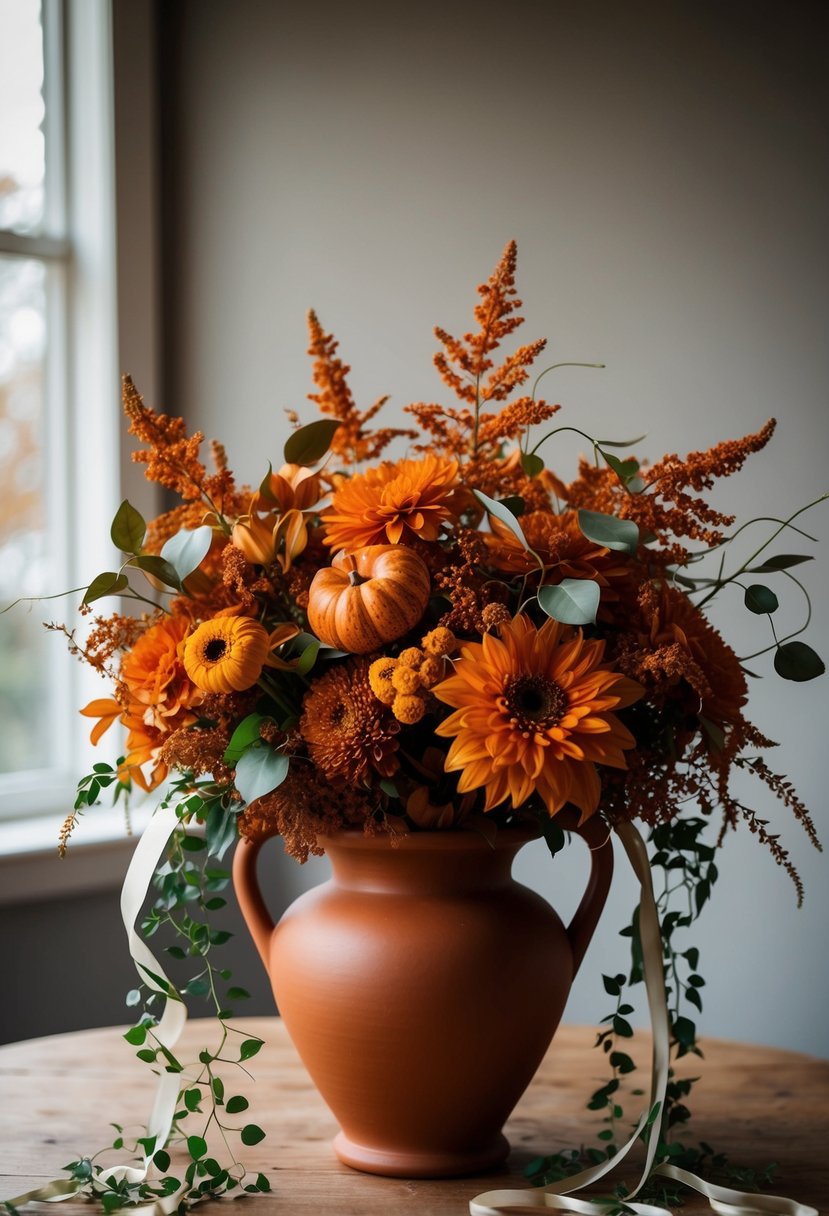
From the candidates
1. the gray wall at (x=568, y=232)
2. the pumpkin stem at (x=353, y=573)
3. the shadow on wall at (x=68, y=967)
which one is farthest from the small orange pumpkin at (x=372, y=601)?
the shadow on wall at (x=68, y=967)

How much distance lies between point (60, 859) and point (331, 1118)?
70 cm

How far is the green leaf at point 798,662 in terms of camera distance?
2.89 feet

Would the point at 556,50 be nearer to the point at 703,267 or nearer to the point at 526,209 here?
the point at 526,209

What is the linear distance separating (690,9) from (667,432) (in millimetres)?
547

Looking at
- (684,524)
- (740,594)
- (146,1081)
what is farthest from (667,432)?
(146,1081)

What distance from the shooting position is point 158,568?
2.78ft

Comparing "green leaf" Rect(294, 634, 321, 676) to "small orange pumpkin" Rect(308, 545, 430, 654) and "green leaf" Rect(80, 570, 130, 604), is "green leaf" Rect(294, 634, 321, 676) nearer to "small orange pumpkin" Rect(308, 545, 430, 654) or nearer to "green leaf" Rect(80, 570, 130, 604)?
"small orange pumpkin" Rect(308, 545, 430, 654)

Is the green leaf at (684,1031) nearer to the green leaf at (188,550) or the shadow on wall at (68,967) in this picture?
the green leaf at (188,550)

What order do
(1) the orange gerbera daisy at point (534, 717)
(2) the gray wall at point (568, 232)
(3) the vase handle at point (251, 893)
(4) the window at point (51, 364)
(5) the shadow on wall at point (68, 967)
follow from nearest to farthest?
(1) the orange gerbera daisy at point (534, 717)
(3) the vase handle at point (251, 893)
(2) the gray wall at point (568, 232)
(5) the shadow on wall at point (68, 967)
(4) the window at point (51, 364)

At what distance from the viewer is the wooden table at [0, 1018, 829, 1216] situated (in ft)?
2.89

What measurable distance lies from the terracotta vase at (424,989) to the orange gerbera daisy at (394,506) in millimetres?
206

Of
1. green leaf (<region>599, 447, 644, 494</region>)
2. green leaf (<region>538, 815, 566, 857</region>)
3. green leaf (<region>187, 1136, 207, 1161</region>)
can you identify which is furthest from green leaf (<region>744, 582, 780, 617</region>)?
green leaf (<region>187, 1136, 207, 1161</region>)

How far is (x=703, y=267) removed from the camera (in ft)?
5.21

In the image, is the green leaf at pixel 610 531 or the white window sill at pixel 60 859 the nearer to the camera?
the green leaf at pixel 610 531
